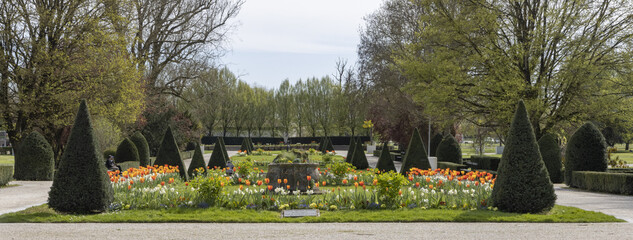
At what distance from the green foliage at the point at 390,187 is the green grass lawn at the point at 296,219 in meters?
0.60

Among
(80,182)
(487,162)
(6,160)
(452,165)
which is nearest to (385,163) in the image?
(452,165)

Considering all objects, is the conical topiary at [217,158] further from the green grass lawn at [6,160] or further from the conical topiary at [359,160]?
the green grass lawn at [6,160]

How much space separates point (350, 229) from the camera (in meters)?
9.52

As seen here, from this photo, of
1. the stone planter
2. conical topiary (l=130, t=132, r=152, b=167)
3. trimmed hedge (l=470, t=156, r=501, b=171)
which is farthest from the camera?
conical topiary (l=130, t=132, r=152, b=167)

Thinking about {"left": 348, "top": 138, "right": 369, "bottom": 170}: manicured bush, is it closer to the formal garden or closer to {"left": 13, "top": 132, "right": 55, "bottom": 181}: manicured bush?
the formal garden

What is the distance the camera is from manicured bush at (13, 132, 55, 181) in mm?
20688

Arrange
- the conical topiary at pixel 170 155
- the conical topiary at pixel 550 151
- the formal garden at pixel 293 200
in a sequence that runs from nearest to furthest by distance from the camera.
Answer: the formal garden at pixel 293 200 → the conical topiary at pixel 170 155 → the conical topiary at pixel 550 151

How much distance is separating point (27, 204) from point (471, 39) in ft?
55.7

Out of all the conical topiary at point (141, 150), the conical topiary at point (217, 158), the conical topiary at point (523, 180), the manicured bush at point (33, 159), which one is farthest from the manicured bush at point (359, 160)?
the conical topiary at point (523, 180)

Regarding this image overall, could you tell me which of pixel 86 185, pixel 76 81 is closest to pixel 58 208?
pixel 86 185

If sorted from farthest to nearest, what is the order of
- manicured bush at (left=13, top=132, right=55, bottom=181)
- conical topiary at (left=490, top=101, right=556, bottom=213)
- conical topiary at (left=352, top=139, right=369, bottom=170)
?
conical topiary at (left=352, top=139, right=369, bottom=170), manicured bush at (left=13, top=132, right=55, bottom=181), conical topiary at (left=490, top=101, right=556, bottom=213)

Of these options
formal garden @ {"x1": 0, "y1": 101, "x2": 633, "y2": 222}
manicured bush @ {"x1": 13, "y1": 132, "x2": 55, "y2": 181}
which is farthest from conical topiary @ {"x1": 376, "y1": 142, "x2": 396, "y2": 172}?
manicured bush @ {"x1": 13, "y1": 132, "x2": 55, "y2": 181}

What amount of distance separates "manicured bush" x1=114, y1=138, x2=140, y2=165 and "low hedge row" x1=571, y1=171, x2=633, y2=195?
19514 mm

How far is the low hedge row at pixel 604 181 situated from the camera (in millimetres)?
16688
